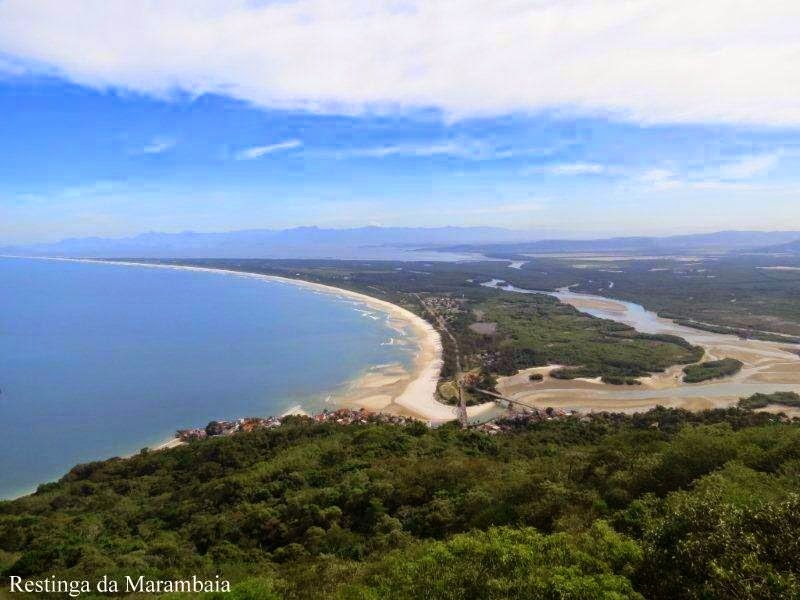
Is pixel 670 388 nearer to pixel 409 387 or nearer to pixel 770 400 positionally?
pixel 770 400

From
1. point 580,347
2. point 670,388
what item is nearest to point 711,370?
point 670,388

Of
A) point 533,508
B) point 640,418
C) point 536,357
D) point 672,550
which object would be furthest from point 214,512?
point 536,357

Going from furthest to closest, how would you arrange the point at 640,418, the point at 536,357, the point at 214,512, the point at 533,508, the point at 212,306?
1. the point at 212,306
2. the point at 536,357
3. the point at 640,418
4. the point at 214,512
5. the point at 533,508

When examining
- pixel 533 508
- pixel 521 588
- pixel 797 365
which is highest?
pixel 521 588

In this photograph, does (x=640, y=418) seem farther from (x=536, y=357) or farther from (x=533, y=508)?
(x=533, y=508)

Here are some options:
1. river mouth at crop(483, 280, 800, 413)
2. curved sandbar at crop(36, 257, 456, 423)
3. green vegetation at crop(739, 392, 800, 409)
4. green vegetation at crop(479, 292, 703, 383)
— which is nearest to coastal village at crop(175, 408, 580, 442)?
curved sandbar at crop(36, 257, 456, 423)

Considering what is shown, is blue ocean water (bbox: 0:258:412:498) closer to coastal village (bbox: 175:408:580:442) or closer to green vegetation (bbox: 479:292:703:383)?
coastal village (bbox: 175:408:580:442)
